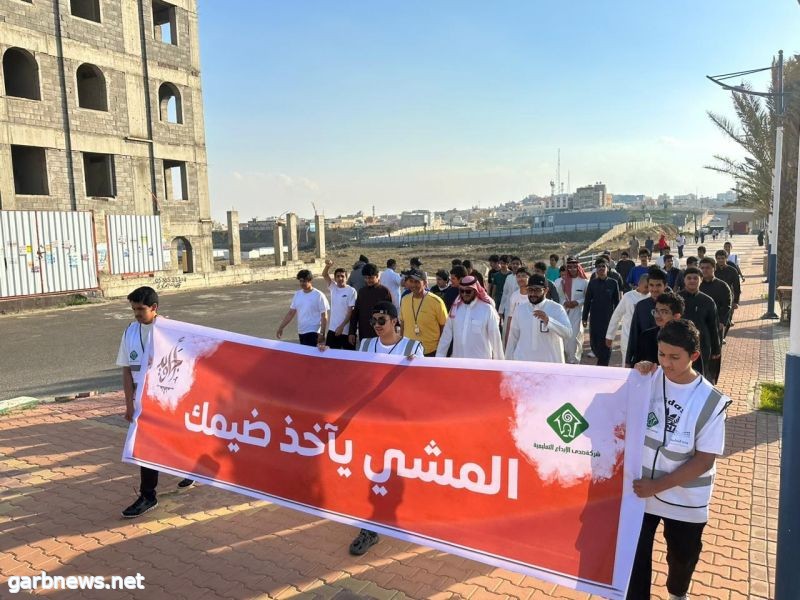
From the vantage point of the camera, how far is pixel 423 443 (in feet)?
12.0

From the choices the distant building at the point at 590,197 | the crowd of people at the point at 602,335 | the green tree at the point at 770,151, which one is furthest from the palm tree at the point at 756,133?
the distant building at the point at 590,197

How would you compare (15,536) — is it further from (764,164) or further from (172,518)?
(764,164)

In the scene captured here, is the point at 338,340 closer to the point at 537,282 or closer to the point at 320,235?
the point at 537,282

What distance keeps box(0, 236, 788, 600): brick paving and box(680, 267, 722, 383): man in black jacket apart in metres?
1.10

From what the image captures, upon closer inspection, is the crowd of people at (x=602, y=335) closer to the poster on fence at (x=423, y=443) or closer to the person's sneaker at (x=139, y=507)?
the person's sneaker at (x=139, y=507)

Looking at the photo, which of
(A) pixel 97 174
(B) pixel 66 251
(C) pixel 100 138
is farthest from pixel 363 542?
(A) pixel 97 174

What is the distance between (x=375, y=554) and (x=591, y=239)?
72.6 meters

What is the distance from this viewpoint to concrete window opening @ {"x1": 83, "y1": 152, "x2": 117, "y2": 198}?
1077 inches

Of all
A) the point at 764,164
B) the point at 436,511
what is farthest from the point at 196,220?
the point at 436,511

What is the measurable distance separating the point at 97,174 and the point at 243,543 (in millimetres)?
28879

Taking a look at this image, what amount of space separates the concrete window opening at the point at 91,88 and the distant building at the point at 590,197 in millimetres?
156696

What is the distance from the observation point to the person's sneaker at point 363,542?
4184 mm

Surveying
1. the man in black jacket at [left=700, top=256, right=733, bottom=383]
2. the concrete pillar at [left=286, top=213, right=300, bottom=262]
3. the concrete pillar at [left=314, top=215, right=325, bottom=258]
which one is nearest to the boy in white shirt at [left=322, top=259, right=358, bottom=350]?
the man in black jacket at [left=700, top=256, right=733, bottom=383]

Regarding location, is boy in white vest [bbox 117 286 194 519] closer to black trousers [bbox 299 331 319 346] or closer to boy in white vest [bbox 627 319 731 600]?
black trousers [bbox 299 331 319 346]
